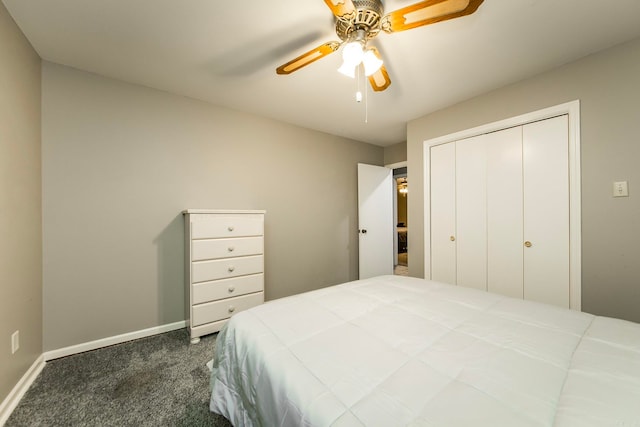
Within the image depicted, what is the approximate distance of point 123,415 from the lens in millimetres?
1317

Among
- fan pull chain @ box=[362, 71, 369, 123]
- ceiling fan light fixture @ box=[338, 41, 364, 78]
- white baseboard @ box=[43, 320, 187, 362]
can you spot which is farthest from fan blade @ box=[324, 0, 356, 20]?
white baseboard @ box=[43, 320, 187, 362]

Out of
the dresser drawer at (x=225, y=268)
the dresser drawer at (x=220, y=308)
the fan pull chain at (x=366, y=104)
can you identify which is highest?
the fan pull chain at (x=366, y=104)

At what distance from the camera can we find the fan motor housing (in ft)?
4.14

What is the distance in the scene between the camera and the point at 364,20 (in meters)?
1.32

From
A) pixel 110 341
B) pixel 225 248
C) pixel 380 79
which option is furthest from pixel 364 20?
pixel 110 341

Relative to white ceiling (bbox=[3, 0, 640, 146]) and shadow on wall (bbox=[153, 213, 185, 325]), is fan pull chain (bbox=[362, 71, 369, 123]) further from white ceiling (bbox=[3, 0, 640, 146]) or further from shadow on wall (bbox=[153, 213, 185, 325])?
shadow on wall (bbox=[153, 213, 185, 325])

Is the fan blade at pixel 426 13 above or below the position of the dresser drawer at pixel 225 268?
above

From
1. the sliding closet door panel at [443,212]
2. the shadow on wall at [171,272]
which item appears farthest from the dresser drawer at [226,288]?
the sliding closet door panel at [443,212]

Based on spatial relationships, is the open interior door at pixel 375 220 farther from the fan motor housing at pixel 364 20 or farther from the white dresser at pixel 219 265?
the fan motor housing at pixel 364 20

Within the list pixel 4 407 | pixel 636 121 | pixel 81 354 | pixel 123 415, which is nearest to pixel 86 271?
pixel 81 354

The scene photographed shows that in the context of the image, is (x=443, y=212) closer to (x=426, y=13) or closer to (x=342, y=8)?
(x=426, y=13)

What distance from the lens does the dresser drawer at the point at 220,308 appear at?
6.95 feet

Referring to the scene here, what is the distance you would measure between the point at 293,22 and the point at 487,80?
1.80 metres

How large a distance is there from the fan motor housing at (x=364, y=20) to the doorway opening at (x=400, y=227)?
324 cm
